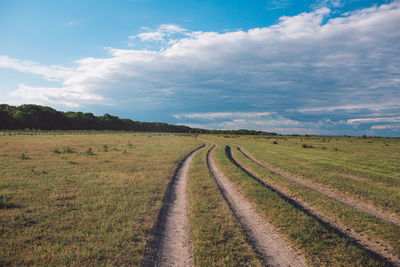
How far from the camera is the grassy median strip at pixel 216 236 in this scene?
20.8 ft

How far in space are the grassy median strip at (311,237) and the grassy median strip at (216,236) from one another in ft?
5.83

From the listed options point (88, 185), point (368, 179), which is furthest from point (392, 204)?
point (88, 185)

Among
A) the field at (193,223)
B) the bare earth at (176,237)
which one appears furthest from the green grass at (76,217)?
the bare earth at (176,237)

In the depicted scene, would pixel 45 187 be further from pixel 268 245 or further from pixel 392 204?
pixel 392 204

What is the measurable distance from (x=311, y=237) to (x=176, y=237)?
195 inches

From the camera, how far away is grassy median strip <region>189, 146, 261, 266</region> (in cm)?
635

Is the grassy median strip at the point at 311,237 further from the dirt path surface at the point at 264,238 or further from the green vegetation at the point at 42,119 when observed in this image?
the green vegetation at the point at 42,119

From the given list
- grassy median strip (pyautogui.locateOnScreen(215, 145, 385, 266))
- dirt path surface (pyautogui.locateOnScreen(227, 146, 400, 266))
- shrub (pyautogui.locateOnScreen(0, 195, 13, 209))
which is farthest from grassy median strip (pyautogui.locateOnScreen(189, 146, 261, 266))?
shrub (pyautogui.locateOnScreen(0, 195, 13, 209))

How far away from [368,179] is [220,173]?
507 inches

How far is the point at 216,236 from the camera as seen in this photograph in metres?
7.64

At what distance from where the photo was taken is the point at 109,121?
192 metres

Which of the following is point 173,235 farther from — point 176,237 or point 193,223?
point 193,223

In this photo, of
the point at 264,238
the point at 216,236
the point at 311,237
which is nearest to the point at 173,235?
the point at 216,236

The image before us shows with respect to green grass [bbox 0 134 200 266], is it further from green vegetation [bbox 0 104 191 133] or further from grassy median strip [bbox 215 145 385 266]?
green vegetation [bbox 0 104 191 133]
